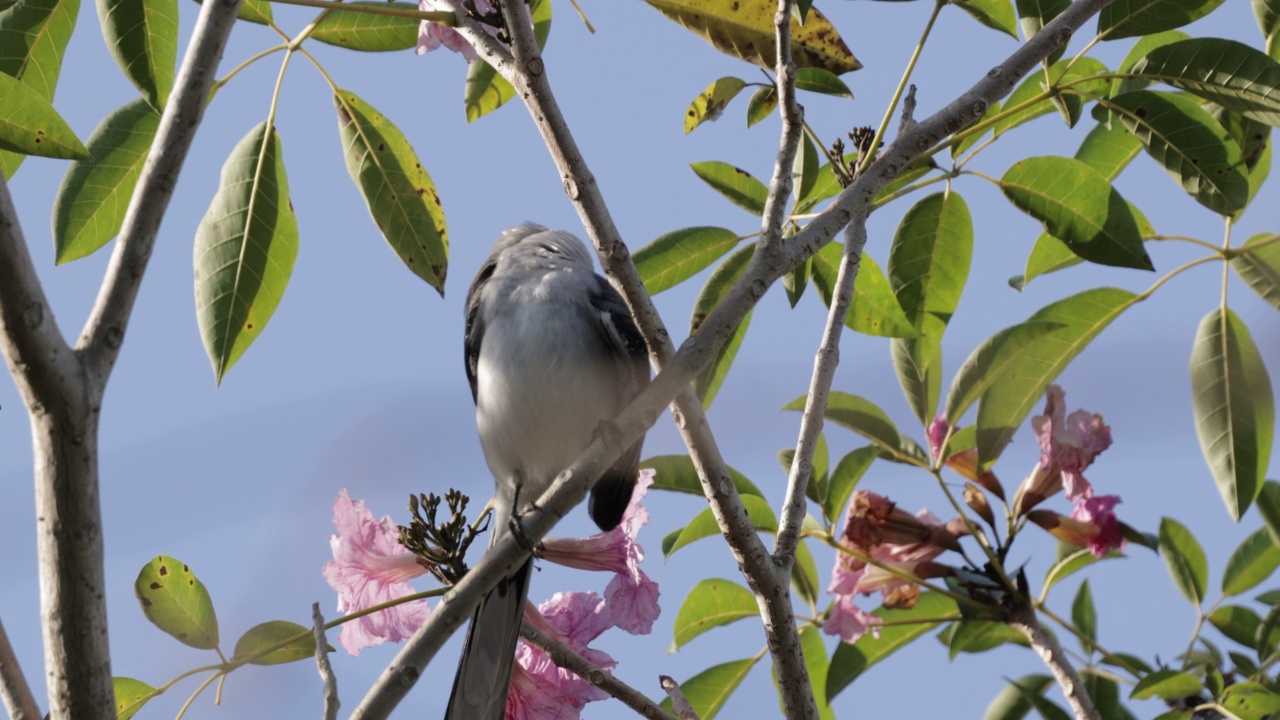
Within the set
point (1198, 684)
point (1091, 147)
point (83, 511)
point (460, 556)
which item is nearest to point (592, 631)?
point (460, 556)

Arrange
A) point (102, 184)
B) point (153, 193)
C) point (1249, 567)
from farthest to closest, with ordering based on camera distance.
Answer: point (1249, 567) → point (102, 184) → point (153, 193)

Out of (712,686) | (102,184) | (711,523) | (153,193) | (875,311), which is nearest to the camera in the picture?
(153,193)

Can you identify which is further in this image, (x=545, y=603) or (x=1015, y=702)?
(x=1015, y=702)

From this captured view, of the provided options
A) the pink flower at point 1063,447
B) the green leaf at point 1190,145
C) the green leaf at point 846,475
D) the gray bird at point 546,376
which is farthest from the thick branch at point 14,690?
the pink flower at point 1063,447

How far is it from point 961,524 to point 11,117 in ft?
7.56

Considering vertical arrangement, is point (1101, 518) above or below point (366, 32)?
below

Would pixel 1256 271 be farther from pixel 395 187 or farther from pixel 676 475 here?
pixel 395 187

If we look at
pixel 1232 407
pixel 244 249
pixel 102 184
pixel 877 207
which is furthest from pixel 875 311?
pixel 102 184

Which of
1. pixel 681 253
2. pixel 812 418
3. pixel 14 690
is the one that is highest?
pixel 681 253

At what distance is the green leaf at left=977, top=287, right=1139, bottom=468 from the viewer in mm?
2754

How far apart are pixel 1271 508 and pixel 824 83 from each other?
168cm

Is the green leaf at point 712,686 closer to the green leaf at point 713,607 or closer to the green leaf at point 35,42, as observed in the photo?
the green leaf at point 713,607

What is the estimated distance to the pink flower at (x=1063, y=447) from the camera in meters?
2.98

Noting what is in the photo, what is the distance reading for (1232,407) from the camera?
8.36 ft
